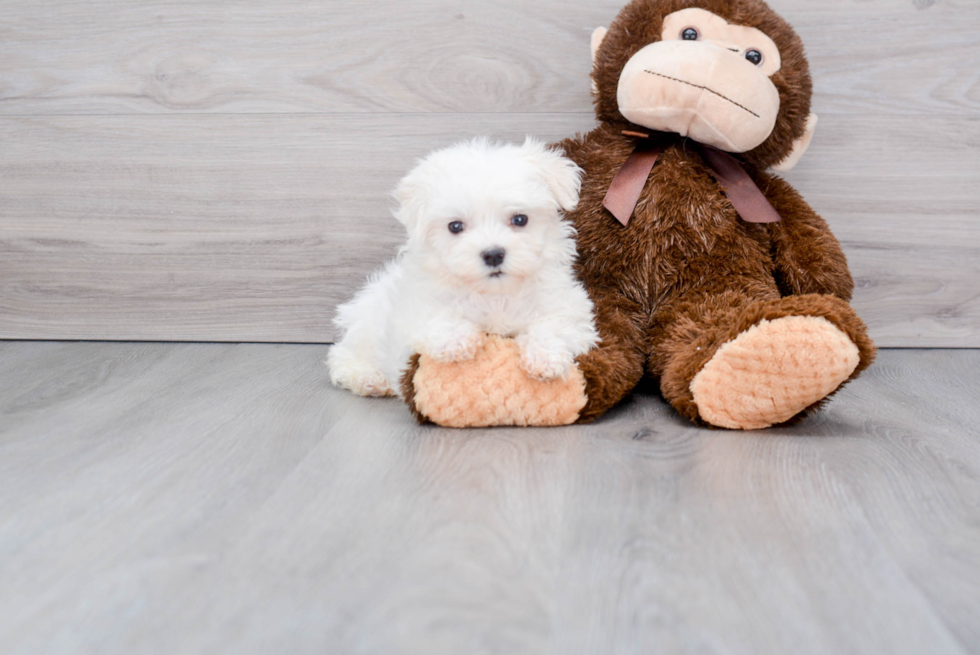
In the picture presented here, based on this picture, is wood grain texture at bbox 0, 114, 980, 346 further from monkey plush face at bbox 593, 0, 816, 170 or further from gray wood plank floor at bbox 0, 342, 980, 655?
gray wood plank floor at bbox 0, 342, 980, 655

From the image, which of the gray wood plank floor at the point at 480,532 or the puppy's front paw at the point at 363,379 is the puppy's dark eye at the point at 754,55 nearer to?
the gray wood plank floor at the point at 480,532

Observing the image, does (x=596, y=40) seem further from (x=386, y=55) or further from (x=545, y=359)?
(x=545, y=359)

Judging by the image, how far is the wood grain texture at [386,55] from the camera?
4.67 ft

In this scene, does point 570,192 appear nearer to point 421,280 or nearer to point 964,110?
Answer: point 421,280

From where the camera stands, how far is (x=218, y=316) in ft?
5.26

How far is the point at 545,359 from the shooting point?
3.31ft

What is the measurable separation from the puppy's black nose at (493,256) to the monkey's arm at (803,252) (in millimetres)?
510

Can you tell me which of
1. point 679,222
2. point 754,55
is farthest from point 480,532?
point 754,55

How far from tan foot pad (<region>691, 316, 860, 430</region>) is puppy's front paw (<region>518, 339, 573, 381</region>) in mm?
181

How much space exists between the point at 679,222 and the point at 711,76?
0.22 meters

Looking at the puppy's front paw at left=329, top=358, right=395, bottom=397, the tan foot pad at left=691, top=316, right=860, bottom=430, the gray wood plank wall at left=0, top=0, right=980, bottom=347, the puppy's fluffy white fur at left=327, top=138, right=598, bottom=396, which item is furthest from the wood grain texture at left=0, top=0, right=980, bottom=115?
the tan foot pad at left=691, top=316, right=860, bottom=430

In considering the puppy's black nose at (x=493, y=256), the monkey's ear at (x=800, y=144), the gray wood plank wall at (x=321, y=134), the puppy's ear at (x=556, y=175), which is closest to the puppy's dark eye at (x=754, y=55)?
the monkey's ear at (x=800, y=144)

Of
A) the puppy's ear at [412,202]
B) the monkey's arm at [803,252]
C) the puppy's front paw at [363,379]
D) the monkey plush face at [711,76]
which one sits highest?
the monkey plush face at [711,76]

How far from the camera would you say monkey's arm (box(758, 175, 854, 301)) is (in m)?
1.21
